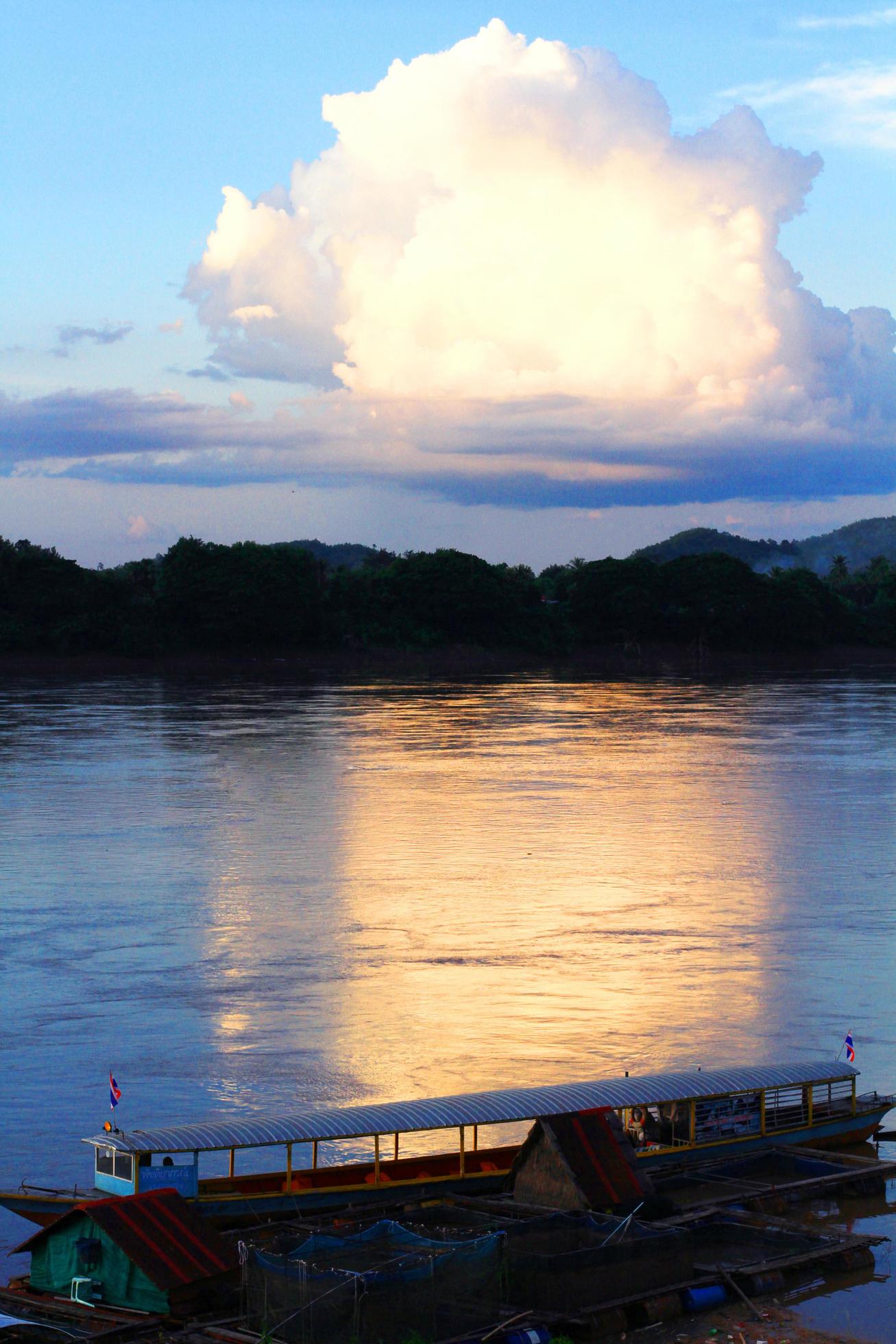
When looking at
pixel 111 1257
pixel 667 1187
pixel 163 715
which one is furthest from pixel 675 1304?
pixel 163 715

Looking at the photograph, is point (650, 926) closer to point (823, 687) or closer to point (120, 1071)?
point (120, 1071)

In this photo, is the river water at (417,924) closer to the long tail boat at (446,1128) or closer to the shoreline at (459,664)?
the long tail boat at (446,1128)

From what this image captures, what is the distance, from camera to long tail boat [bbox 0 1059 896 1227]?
14672 millimetres

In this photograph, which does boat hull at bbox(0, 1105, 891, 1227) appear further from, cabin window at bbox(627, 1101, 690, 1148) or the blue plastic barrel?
the blue plastic barrel

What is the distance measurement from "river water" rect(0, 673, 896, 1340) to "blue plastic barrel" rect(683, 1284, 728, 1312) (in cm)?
79

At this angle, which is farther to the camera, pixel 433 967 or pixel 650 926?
pixel 650 926

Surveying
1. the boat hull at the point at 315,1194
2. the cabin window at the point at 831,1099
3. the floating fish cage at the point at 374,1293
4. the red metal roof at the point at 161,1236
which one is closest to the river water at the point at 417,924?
the boat hull at the point at 315,1194

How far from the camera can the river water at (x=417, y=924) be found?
20.0 m

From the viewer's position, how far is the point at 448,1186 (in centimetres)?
1563

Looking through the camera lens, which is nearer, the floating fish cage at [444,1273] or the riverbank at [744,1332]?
the floating fish cage at [444,1273]

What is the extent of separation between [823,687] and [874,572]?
93.1 meters

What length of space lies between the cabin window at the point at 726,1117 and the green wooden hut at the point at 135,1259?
559 centimetres

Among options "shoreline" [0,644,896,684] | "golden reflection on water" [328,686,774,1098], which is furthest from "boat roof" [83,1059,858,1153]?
"shoreline" [0,644,896,684]

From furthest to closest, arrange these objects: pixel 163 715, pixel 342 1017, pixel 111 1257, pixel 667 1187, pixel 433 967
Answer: pixel 163 715
pixel 433 967
pixel 342 1017
pixel 667 1187
pixel 111 1257
